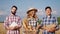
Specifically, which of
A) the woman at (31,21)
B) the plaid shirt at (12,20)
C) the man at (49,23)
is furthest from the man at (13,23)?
the man at (49,23)

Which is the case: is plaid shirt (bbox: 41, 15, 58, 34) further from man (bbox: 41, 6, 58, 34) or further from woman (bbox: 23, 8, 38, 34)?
woman (bbox: 23, 8, 38, 34)

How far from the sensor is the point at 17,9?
294cm

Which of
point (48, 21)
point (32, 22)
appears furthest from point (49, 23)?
point (32, 22)

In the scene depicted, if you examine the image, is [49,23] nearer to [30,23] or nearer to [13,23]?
[30,23]

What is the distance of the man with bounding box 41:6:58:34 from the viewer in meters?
2.81

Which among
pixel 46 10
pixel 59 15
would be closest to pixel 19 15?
pixel 46 10

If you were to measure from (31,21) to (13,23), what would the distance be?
0.31 metres

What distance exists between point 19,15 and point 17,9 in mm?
112

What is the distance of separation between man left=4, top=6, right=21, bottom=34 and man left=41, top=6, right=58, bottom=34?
43 centimetres

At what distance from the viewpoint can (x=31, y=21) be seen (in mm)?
2891

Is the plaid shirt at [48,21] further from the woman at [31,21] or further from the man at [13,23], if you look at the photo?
the man at [13,23]

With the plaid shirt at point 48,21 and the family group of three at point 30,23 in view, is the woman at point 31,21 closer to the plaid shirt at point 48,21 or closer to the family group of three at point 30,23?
the family group of three at point 30,23

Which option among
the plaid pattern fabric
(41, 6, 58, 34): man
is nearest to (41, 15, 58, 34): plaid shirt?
(41, 6, 58, 34): man

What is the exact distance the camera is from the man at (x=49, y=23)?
2.81 metres
